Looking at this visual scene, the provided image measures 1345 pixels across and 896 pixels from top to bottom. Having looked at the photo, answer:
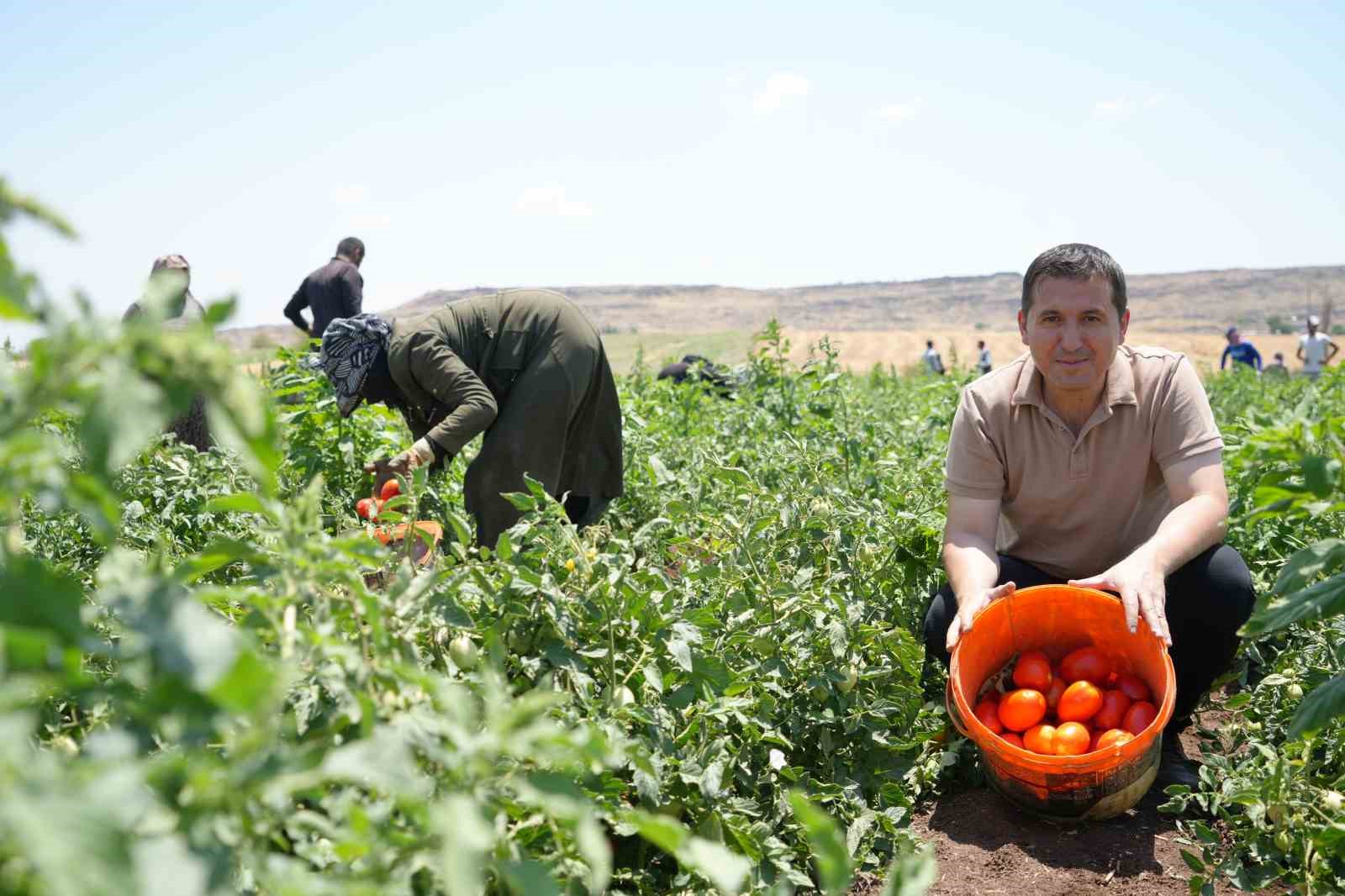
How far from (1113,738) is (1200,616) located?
46cm

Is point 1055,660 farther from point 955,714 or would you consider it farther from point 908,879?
point 908,879

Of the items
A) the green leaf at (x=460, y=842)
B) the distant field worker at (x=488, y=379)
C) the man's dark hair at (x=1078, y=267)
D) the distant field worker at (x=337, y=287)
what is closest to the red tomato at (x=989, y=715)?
the man's dark hair at (x=1078, y=267)

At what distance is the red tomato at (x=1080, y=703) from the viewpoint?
8.22 feet

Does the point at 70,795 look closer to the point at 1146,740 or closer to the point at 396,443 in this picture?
the point at 1146,740

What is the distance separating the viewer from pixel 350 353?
3398mm

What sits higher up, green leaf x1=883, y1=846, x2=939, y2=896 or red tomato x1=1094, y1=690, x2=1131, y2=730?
green leaf x1=883, y1=846, x2=939, y2=896

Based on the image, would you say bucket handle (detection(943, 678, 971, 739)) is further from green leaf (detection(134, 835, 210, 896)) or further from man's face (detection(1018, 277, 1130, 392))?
green leaf (detection(134, 835, 210, 896))

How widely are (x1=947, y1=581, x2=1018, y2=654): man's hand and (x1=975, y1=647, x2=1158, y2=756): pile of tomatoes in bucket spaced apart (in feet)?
0.74

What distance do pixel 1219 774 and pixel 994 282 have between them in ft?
271

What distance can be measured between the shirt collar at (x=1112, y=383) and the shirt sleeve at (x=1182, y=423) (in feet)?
0.24

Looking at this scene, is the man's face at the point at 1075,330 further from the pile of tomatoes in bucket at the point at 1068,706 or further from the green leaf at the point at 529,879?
the green leaf at the point at 529,879

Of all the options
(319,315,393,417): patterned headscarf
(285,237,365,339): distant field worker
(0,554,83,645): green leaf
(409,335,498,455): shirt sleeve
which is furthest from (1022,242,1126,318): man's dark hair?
(285,237,365,339): distant field worker

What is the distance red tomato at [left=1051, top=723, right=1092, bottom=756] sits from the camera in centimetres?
240

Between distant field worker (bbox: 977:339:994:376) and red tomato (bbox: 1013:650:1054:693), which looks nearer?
red tomato (bbox: 1013:650:1054:693)
